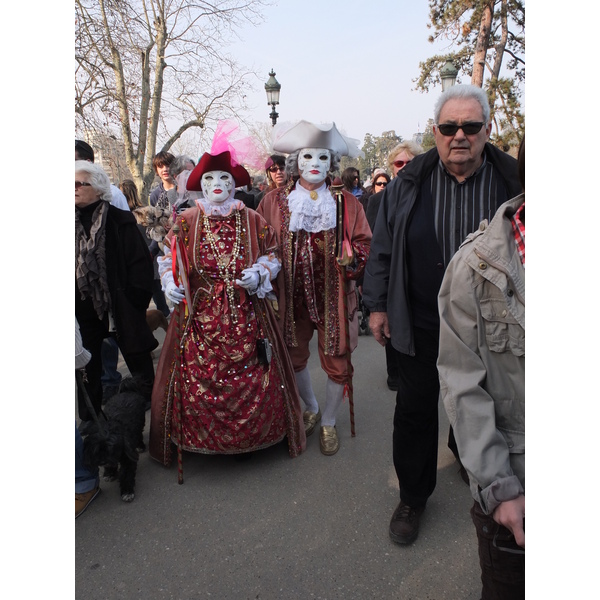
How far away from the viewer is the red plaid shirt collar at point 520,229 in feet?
4.04

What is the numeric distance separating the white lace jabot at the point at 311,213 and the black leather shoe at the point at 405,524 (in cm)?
168

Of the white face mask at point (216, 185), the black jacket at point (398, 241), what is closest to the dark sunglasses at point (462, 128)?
the black jacket at point (398, 241)

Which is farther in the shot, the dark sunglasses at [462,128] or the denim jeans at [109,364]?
the denim jeans at [109,364]

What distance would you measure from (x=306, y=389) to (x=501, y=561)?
2.30 meters

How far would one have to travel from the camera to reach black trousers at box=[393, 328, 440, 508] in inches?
88.0

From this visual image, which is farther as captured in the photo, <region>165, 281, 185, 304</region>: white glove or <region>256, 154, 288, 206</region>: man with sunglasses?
<region>256, 154, 288, 206</region>: man with sunglasses

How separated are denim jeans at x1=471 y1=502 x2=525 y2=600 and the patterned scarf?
2507mm

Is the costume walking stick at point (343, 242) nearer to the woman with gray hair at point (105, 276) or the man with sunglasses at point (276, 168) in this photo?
the woman with gray hair at point (105, 276)

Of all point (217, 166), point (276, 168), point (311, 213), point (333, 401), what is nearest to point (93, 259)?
point (217, 166)

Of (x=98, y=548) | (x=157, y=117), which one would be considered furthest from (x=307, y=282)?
(x=157, y=117)

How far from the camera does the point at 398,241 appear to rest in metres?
2.20

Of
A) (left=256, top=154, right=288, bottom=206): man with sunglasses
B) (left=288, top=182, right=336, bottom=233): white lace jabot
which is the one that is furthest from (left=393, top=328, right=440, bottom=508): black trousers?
(left=256, top=154, right=288, bottom=206): man with sunglasses

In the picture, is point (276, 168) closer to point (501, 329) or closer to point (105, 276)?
point (105, 276)

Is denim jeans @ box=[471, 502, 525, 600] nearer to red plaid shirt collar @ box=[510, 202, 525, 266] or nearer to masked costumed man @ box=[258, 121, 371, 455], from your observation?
red plaid shirt collar @ box=[510, 202, 525, 266]
